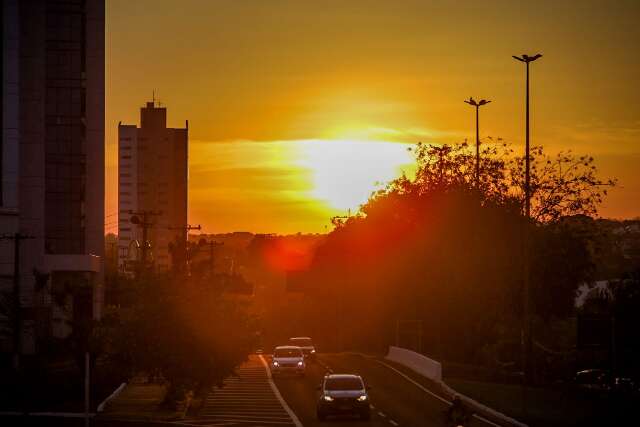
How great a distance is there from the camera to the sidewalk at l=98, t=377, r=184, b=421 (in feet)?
151

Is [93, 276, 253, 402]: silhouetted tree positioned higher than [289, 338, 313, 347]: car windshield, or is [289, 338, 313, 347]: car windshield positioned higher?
[93, 276, 253, 402]: silhouetted tree

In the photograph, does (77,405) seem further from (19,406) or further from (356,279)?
(356,279)

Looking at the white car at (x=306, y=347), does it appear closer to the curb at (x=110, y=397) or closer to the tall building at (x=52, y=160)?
the tall building at (x=52, y=160)

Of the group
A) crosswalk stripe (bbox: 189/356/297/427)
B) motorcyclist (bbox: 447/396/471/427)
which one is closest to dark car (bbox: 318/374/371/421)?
crosswalk stripe (bbox: 189/356/297/427)

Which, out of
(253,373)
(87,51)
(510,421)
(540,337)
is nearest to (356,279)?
(540,337)

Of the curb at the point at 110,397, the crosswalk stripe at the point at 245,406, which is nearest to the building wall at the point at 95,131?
the crosswalk stripe at the point at 245,406

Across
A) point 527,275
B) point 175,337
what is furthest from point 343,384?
point 527,275

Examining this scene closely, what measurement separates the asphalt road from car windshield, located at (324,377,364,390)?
139cm

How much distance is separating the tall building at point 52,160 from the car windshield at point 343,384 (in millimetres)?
43758

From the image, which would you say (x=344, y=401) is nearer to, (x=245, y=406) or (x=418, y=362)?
(x=245, y=406)

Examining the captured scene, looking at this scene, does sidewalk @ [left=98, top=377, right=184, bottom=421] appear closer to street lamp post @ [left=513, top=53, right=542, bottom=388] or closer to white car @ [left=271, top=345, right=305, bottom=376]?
white car @ [left=271, top=345, right=305, bottom=376]

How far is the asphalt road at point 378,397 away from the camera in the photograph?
4422 cm

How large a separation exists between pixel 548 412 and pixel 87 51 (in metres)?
77.0

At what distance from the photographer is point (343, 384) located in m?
46.0
